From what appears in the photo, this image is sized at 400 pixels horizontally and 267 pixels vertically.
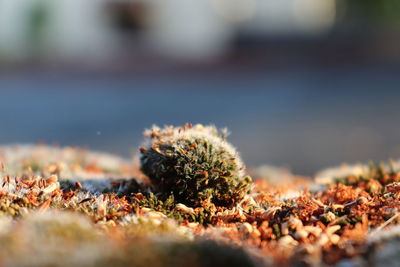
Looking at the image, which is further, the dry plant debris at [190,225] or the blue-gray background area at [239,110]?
the blue-gray background area at [239,110]

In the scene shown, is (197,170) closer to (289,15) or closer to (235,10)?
(289,15)

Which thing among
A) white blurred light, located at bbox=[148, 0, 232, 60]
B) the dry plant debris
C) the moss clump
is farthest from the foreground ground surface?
white blurred light, located at bbox=[148, 0, 232, 60]

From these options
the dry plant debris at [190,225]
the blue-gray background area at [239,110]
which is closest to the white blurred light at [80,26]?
the blue-gray background area at [239,110]

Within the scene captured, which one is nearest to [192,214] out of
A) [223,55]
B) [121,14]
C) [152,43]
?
[223,55]

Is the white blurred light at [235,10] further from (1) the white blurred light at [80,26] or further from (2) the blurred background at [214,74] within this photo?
(1) the white blurred light at [80,26]

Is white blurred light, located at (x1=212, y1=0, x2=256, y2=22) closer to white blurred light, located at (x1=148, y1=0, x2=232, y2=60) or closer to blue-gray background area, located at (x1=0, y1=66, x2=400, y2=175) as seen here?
white blurred light, located at (x1=148, y1=0, x2=232, y2=60)

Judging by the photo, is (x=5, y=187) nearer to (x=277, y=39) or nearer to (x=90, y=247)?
(x=90, y=247)

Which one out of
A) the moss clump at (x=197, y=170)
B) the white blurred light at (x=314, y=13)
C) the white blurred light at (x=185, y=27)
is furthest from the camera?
the white blurred light at (x=185, y=27)
